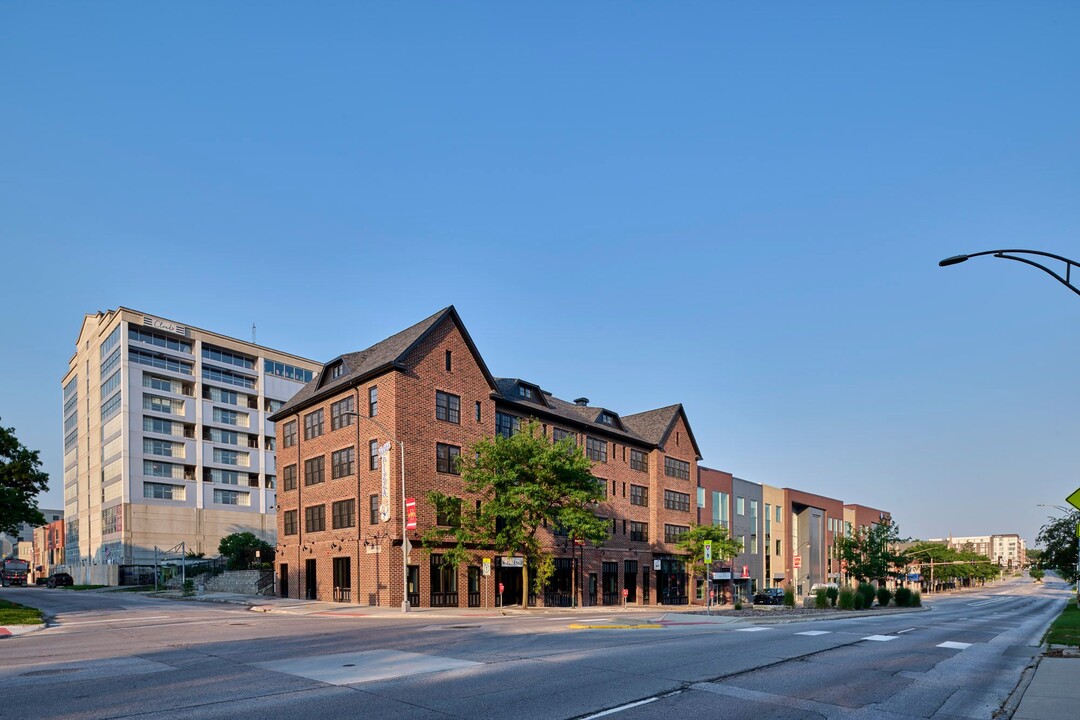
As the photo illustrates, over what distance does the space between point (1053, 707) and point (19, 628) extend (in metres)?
30.4

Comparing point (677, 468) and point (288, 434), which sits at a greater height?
point (288, 434)

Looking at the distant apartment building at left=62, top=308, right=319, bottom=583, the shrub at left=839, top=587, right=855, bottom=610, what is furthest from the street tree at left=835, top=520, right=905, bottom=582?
the distant apartment building at left=62, top=308, right=319, bottom=583

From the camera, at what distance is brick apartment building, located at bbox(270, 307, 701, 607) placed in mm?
41688

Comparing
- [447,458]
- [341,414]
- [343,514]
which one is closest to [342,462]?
[341,414]

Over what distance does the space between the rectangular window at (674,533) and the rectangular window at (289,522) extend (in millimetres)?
30735

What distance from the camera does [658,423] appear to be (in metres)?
68.6

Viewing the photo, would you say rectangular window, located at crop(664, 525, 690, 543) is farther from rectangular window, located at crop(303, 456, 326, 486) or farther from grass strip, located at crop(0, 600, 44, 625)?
grass strip, located at crop(0, 600, 44, 625)

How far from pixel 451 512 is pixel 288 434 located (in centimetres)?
1723

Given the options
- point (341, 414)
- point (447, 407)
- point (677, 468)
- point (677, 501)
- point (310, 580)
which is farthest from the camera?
point (677, 468)

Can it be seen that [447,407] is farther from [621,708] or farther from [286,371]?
[286,371]

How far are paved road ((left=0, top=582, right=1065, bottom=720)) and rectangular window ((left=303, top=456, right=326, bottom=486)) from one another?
2435 centimetres

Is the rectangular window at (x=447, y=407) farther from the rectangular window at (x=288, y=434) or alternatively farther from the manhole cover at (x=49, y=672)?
the manhole cover at (x=49, y=672)

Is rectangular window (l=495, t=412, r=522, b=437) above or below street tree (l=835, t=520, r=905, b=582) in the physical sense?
above

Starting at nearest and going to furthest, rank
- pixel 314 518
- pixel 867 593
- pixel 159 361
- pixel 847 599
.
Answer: pixel 847 599
pixel 314 518
pixel 867 593
pixel 159 361
